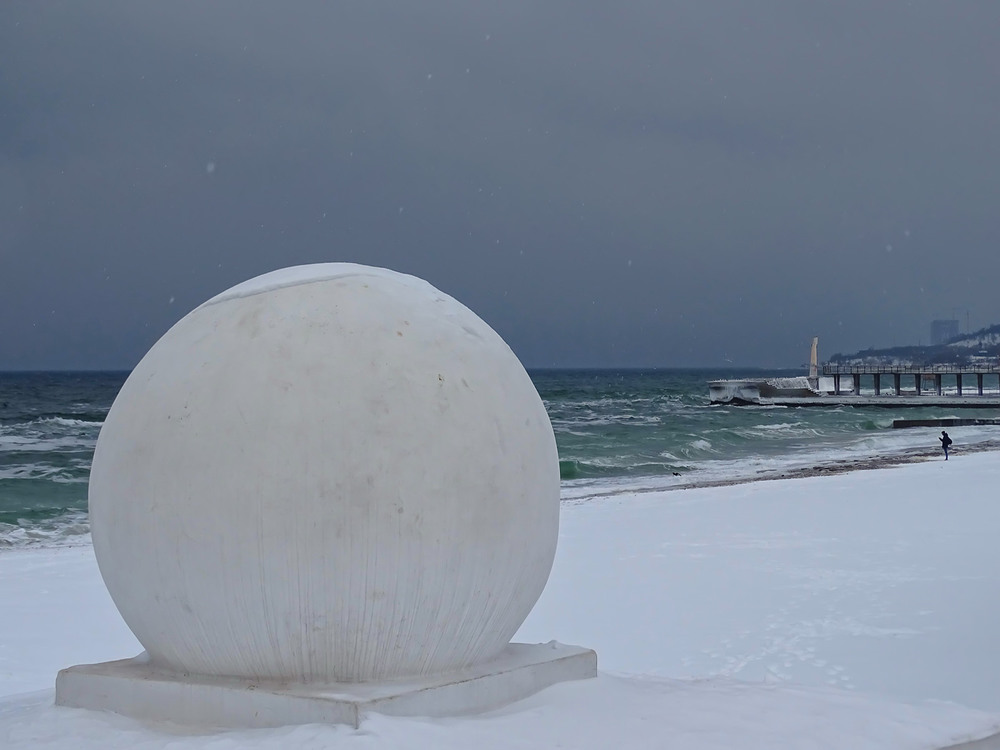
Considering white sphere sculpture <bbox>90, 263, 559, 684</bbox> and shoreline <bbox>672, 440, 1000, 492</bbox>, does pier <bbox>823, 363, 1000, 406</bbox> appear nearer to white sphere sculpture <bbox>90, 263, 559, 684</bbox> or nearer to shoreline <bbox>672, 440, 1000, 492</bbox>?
shoreline <bbox>672, 440, 1000, 492</bbox>

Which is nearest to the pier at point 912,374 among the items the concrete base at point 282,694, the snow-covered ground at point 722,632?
the snow-covered ground at point 722,632

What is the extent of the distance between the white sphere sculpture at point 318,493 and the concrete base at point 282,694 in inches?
4.7

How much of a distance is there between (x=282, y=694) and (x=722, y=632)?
19.4 feet

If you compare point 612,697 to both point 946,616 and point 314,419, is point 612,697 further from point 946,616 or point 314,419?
point 946,616

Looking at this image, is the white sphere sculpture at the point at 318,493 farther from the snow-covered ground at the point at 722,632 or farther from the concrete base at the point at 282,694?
the snow-covered ground at the point at 722,632

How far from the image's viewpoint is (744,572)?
12.9 metres

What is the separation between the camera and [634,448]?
42844 mm

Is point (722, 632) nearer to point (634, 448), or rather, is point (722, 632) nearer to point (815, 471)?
point (815, 471)

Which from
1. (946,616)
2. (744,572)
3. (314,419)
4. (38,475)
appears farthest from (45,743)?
(38,475)

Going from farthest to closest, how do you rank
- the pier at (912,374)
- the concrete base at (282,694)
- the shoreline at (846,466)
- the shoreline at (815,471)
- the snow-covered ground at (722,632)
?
the pier at (912,374), the shoreline at (846,466), the shoreline at (815,471), the snow-covered ground at (722,632), the concrete base at (282,694)

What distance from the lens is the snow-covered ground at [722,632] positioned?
5.10 m

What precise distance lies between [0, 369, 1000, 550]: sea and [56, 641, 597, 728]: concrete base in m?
15.1

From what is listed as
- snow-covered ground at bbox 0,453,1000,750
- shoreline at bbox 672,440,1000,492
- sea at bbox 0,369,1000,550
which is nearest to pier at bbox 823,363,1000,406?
sea at bbox 0,369,1000,550

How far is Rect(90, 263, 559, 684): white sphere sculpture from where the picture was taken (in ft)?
16.3
